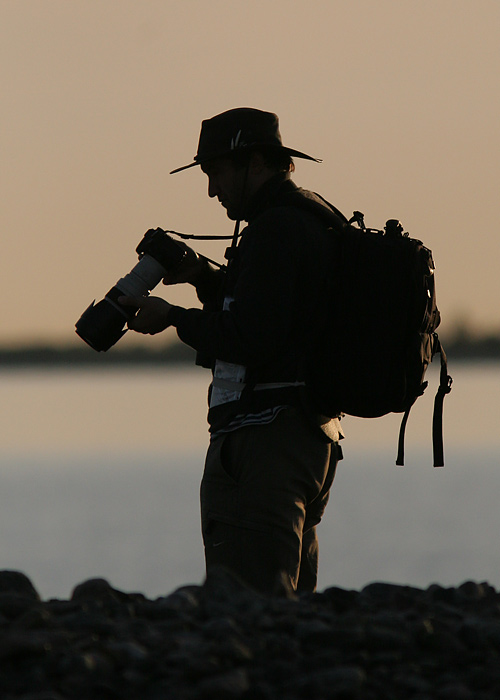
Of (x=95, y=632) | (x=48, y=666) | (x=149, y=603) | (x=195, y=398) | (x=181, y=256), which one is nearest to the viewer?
(x=48, y=666)

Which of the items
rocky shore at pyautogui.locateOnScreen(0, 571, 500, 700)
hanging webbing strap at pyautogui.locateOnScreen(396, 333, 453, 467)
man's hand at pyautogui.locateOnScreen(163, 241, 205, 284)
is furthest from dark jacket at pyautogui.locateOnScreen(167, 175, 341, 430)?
rocky shore at pyautogui.locateOnScreen(0, 571, 500, 700)

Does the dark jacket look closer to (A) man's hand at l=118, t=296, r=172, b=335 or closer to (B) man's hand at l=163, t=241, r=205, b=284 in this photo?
(A) man's hand at l=118, t=296, r=172, b=335

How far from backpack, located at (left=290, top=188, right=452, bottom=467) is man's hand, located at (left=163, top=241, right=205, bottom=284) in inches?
25.9

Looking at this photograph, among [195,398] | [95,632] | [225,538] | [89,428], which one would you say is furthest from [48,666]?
[195,398]

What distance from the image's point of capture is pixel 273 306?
18.0 feet

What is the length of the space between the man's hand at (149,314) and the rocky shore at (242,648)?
114 centimetres

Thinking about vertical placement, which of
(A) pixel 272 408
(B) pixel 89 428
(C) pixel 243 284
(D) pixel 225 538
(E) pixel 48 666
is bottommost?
(E) pixel 48 666

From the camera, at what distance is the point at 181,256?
6070 millimetres

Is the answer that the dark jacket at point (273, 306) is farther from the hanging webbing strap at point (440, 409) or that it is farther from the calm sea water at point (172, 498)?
the calm sea water at point (172, 498)

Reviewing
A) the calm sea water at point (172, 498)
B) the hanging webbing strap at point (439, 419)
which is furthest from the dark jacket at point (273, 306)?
the calm sea water at point (172, 498)

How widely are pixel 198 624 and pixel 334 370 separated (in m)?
1.35

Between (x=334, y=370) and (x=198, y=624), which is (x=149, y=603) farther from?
(x=334, y=370)

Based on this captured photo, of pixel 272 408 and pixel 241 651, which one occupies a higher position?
pixel 272 408

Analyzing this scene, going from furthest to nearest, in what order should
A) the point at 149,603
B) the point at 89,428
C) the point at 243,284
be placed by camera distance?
the point at 89,428, the point at 243,284, the point at 149,603
